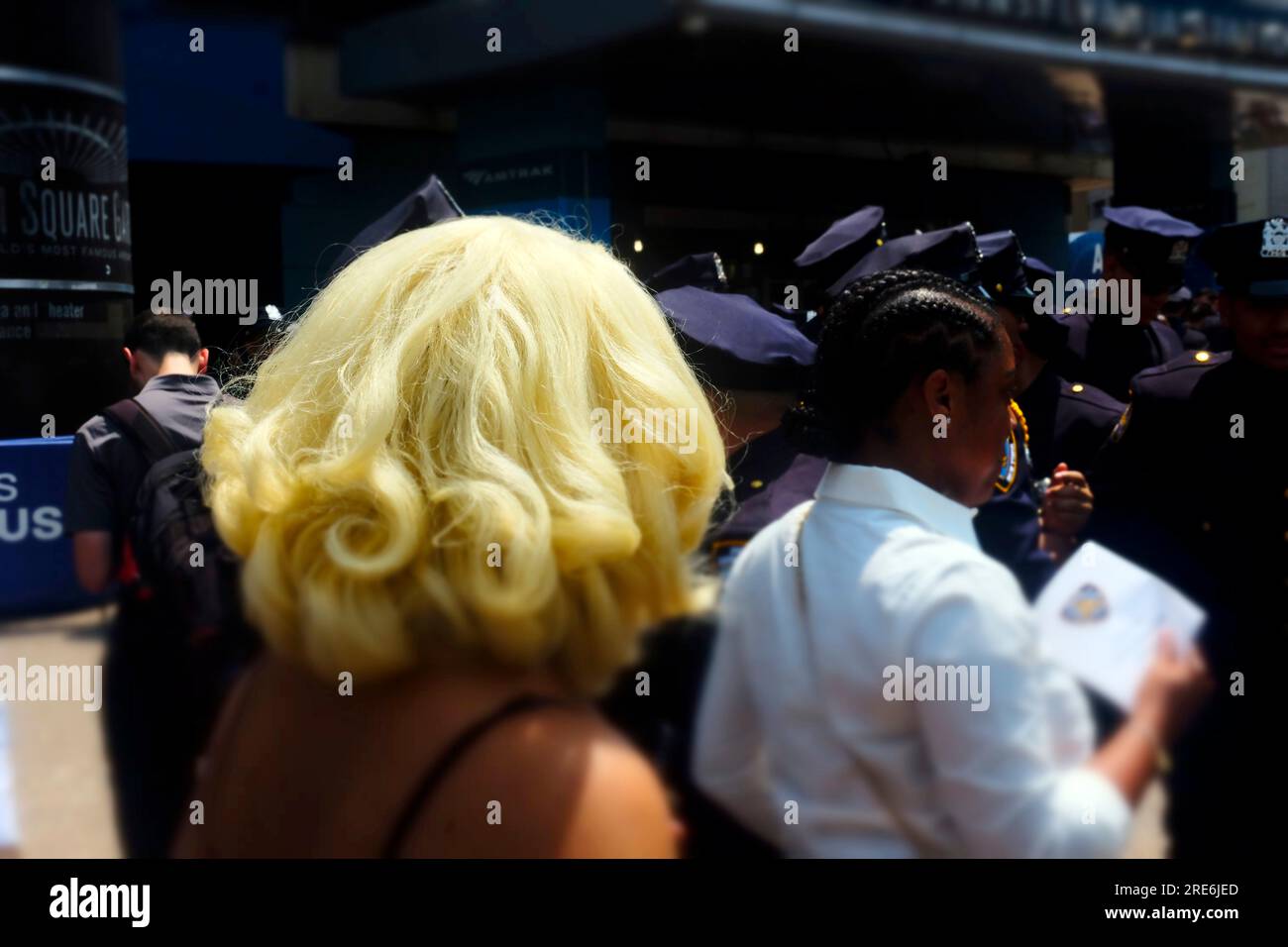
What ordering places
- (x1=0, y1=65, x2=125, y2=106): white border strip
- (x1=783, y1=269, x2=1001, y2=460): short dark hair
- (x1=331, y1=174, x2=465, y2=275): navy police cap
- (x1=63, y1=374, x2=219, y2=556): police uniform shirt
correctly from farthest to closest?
1. (x1=0, y1=65, x2=125, y2=106): white border strip
2. (x1=331, y1=174, x2=465, y2=275): navy police cap
3. (x1=63, y1=374, x2=219, y2=556): police uniform shirt
4. (x1=783, y1=269, x2=1001, y2=460): short dark hair

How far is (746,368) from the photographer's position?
178 cm

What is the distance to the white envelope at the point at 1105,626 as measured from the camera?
38.2 inches

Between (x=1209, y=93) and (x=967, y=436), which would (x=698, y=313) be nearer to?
(x=967, y=436)

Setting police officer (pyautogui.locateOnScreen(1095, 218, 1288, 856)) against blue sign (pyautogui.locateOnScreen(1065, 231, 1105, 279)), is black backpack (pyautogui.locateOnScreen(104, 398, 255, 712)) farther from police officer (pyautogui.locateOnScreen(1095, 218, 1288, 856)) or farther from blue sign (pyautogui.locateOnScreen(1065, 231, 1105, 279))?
blue sign (pyautogui.locateOnScreen(1065, 231, 1105, 279))

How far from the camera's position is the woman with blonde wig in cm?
84

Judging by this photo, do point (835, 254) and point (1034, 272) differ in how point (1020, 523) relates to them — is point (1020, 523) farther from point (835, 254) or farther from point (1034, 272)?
point (1034, 272)

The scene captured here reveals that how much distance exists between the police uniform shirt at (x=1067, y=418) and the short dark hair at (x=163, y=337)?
1939 millimetres

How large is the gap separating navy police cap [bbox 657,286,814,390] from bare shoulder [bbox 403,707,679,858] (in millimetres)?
994

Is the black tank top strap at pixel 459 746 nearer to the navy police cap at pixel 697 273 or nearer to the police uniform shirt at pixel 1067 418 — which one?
the police uniform shirt at pixel 1067 418

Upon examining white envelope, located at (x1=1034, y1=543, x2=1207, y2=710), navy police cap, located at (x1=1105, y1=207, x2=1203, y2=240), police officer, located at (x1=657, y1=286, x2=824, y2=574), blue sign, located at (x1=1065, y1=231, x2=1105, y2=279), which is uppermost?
blue sign, located at (x1=1065, y1=231, x2=1105, y2=279)

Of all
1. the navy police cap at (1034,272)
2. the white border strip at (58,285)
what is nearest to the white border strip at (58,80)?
the white border strip at (58,285)

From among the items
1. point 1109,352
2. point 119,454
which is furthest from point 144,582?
point 1109,352

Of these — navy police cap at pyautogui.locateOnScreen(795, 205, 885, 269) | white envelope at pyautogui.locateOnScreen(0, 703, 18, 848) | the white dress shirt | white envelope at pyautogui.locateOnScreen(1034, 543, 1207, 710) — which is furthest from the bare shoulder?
navy police cap at pyautogui.locateOnScreen(795, 205, 885, 269)
